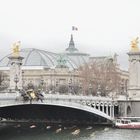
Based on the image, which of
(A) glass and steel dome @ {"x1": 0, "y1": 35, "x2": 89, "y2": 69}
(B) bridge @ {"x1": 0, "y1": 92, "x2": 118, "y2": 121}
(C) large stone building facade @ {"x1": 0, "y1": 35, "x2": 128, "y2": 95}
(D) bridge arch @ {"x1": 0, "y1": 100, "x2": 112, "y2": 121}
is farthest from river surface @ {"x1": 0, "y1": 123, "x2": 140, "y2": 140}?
(A) glass and steel dome @ {"x1": 0, "y1": 35, "x2": 89, "y2": 69}

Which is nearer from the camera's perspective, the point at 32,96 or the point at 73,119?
the point at 32,96

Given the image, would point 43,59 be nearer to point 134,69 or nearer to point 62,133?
point 134,69

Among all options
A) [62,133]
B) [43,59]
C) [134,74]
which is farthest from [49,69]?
[62,133]

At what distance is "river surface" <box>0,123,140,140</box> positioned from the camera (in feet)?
164

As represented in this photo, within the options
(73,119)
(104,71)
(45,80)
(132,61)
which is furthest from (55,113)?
(45,80)

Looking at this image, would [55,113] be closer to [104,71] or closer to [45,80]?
[104,71]

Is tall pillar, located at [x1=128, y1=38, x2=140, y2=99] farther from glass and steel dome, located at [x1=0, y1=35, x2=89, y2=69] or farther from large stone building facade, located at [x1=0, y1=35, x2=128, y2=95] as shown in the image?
glass and steel dome, located at [x1=0, y1=35, x2=89, y2=69]

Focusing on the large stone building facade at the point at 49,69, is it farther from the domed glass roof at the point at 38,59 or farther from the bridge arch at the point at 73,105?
the bridge arch at the point at 73,105

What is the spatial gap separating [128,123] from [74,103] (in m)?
6.55

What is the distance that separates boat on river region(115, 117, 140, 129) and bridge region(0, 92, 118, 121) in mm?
1331

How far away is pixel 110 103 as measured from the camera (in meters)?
64.8

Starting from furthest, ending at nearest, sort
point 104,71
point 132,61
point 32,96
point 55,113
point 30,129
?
point 104,71
point 132,61
point 55,113
point 30,129
point 32,96

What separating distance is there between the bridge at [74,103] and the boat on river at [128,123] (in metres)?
1.33

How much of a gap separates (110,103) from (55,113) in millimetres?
6040
